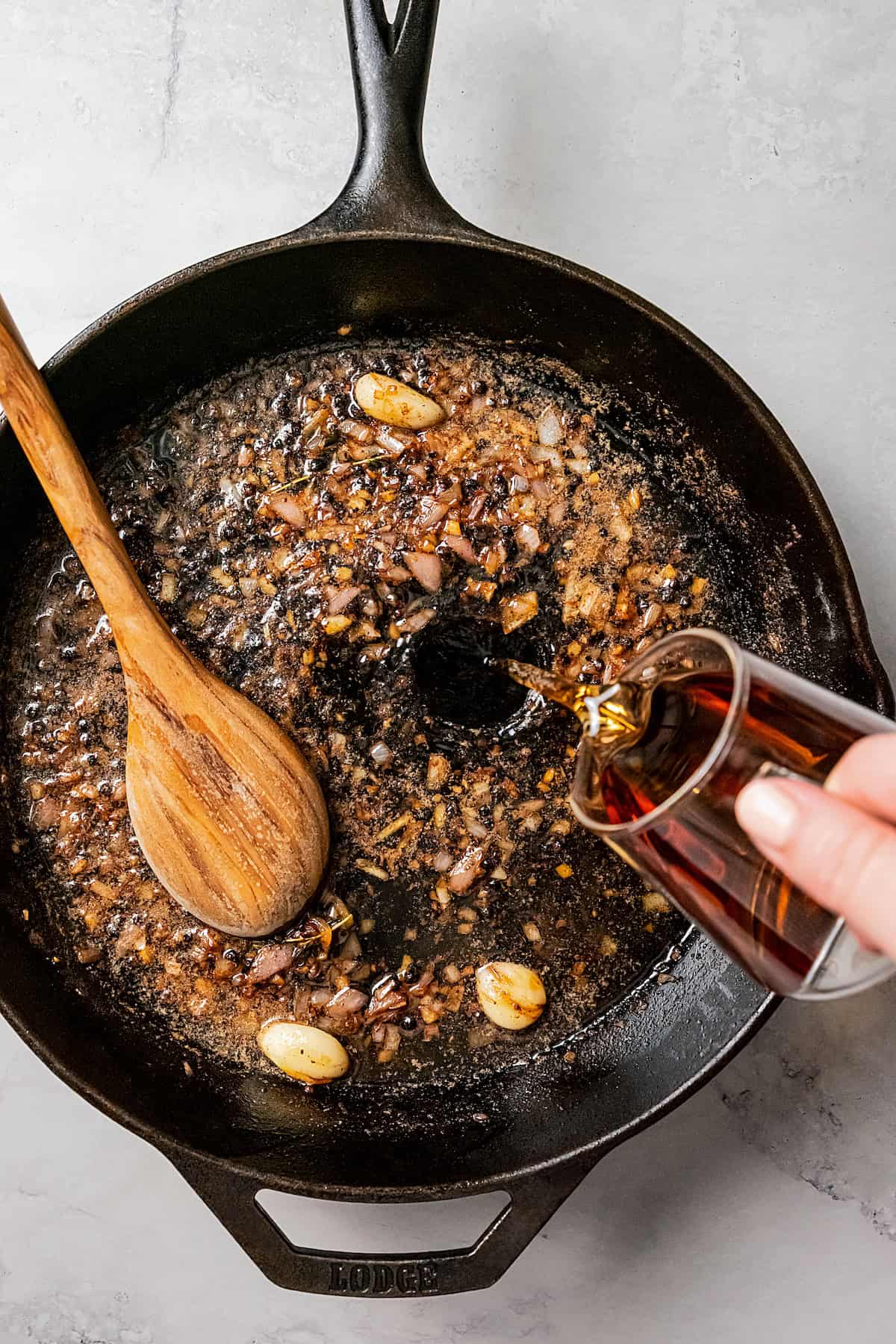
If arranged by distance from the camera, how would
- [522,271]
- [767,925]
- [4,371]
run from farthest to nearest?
[522,271] → [4,371] → [767,925]

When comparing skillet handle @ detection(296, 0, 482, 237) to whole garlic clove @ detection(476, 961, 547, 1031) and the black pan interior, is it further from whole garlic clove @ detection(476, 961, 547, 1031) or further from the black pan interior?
whole garlic clove @ detection(476, 961, 547, 1031)

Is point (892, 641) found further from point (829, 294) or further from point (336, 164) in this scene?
point (336, 164)

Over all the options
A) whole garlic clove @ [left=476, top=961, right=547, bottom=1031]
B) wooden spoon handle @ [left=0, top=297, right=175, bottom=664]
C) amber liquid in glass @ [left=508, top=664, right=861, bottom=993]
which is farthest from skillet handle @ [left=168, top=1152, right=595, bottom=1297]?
wooden spoon handle @ [left=0, top=297, right=175, bottom=664]

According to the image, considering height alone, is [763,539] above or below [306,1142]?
above

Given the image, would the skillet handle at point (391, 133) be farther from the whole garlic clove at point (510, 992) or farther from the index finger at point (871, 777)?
the whole garlic clove at point (510, 992)

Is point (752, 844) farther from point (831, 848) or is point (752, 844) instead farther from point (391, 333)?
point (391, 333)

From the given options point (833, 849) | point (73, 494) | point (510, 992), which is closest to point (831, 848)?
point (833, 849)

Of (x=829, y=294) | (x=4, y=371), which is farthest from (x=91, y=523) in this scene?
(x=829, y=294)
